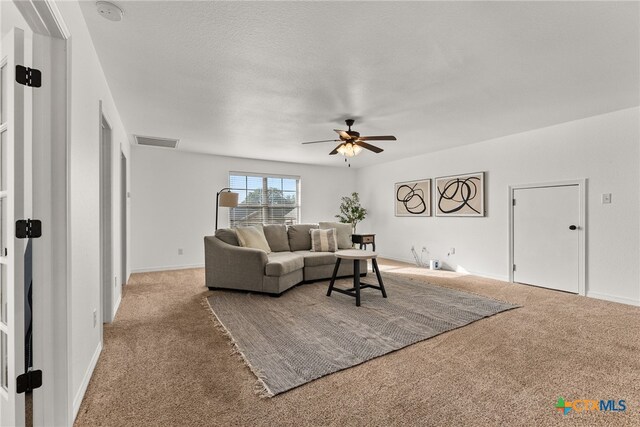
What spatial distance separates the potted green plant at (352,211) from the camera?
24.3ft

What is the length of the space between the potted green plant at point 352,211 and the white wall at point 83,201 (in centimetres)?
574

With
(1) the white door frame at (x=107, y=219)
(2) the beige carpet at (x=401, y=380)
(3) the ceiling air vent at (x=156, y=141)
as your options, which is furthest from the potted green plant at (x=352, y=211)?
(1) the white door frame at (x=107, y=219)

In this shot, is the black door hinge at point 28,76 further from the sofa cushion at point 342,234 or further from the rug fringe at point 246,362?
the sofa cushion at point 342,234

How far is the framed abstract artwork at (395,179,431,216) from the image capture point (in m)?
6.14

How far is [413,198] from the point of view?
643 cm

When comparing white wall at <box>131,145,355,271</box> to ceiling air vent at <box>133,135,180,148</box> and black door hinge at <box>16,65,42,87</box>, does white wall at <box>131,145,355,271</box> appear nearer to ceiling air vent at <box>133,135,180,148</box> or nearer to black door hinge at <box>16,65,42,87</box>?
ceiling air vent at <box>133,135,180,148</box>

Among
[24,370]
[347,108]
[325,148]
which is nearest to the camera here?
[24,370]

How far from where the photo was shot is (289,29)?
6.61 ft

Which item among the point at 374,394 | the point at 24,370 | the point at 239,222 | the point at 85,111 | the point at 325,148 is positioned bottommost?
the point at 374,394

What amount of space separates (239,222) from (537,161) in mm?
5403

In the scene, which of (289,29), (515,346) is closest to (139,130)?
(289,29)

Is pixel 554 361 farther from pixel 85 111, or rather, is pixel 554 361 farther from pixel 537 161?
pixel 85 111

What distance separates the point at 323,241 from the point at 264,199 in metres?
2.32

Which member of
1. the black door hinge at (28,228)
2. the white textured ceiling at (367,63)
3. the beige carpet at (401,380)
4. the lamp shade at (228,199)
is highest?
the white textured ceiling at (367,63)
